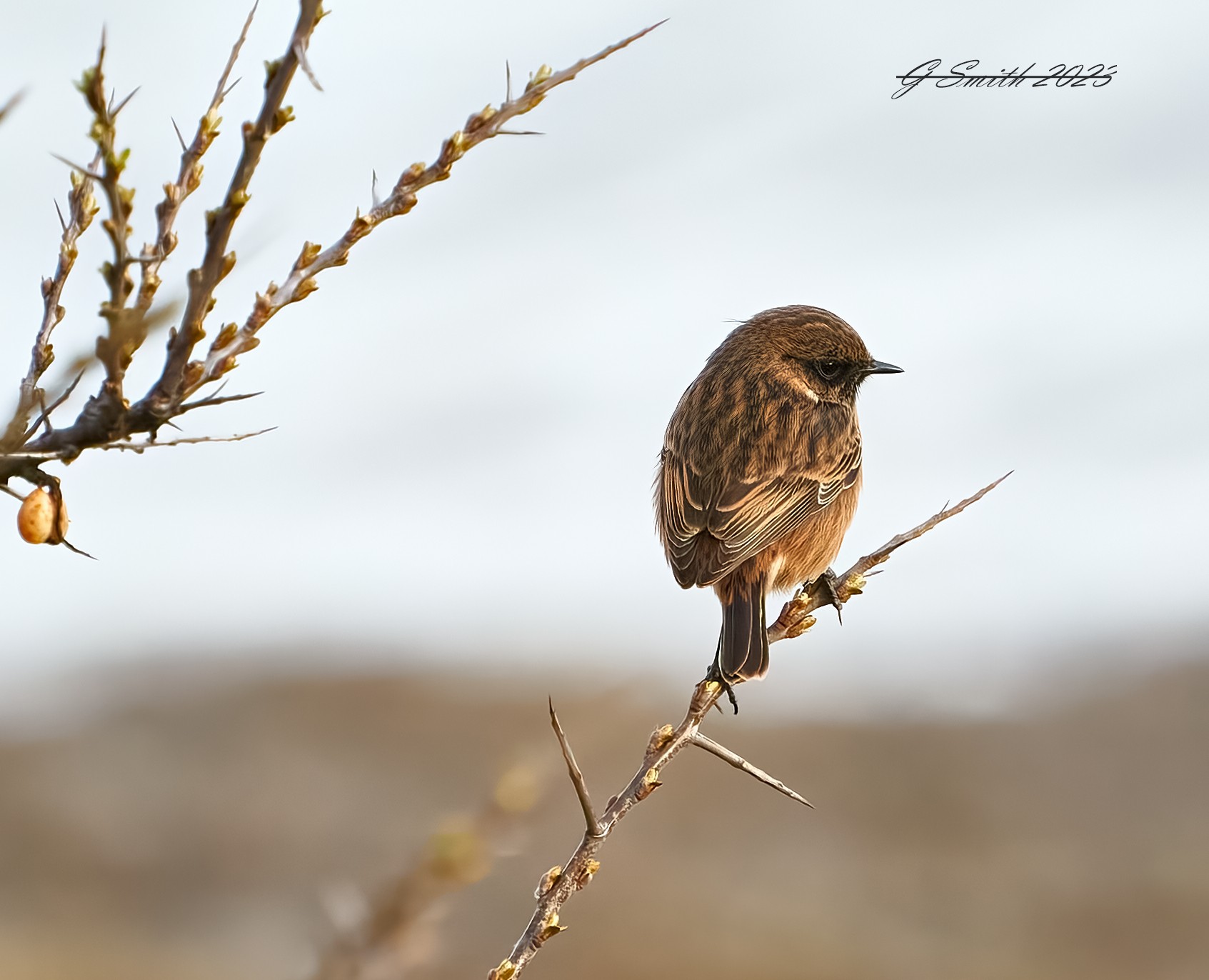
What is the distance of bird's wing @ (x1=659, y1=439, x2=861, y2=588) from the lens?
5.62m

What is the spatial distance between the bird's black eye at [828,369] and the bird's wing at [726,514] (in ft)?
1.65

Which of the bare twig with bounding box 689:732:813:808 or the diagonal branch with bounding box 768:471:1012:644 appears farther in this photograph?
the diagonal branch with bounding box 768:471:1012:644

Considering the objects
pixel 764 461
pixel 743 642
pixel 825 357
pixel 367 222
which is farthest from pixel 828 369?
pixel 367 222

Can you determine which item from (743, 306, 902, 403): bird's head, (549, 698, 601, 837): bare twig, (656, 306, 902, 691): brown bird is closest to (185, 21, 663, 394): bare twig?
(549, 698, 601, 837): bare twig

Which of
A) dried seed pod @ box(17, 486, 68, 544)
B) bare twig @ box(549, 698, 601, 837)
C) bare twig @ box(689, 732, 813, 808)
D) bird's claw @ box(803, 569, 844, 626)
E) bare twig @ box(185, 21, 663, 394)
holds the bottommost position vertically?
bird's claw @ box(803, 569, 844, 626)

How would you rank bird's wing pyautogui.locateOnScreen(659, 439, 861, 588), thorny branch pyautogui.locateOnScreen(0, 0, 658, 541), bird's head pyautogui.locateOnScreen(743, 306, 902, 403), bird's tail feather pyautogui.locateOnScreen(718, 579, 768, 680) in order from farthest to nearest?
bird's head pyautogui.locateOnScreen(743, 306, 902, 403) → bird's wing pyautogui.locateOnScreen(659, 439, 861, 588) → bird's tail feather pyautogui.locateOnScreen(718, 579, 768, 680) → thorny branch pyautogui.locateOnScreen(0, 0, 658, 541)

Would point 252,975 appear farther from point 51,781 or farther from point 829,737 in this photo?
point 829,737

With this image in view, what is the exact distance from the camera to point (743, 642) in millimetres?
4898

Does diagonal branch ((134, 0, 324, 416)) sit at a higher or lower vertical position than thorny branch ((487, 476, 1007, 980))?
higher

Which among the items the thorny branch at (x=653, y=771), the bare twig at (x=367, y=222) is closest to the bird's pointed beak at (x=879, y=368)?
the thorny branch at (x=653, y=771)

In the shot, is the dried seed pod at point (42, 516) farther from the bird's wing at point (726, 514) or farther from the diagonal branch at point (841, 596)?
the bird's wing at point (726, 514)

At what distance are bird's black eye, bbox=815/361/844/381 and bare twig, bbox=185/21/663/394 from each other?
178 inches

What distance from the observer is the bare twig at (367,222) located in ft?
7.01

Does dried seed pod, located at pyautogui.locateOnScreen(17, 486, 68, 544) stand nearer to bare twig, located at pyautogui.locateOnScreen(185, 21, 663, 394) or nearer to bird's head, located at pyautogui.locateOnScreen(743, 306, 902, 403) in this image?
bare twig, located at pyautogui.locateOnScreen(185, 21, 663, 394)
